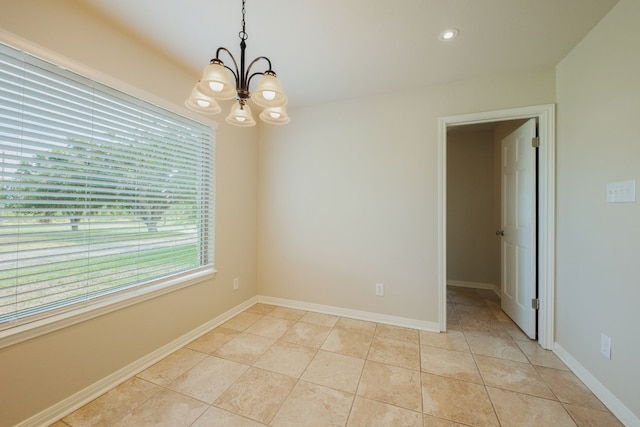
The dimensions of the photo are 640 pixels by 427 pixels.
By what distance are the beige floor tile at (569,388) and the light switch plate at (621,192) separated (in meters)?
1.26

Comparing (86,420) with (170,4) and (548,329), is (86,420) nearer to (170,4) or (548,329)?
(170,4)

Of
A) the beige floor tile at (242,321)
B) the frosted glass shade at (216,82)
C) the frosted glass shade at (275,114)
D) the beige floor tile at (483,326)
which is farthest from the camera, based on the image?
the beige floor tile at (242,321)

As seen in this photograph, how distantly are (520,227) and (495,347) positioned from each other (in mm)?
1186

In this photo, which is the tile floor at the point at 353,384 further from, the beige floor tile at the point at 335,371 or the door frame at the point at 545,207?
the door frame at the point at 545,207

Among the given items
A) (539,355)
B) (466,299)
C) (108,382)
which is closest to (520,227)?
(539,355)

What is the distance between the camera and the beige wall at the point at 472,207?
374cm

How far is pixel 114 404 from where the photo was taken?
150cm

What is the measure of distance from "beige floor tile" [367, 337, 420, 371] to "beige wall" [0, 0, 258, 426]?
1.64 meters

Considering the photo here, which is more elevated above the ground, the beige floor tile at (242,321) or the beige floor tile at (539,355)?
the beige floor tile at (539,355)

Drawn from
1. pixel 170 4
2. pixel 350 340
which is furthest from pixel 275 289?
pixel 170 4

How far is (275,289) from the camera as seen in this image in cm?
310

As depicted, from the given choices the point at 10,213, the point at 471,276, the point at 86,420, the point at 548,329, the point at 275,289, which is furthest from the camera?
the point at 471,276

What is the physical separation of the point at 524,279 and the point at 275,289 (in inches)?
106

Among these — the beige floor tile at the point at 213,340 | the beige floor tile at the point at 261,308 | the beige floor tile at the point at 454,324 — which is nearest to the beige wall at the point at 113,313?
the beige floor tile at the point at 213,340
